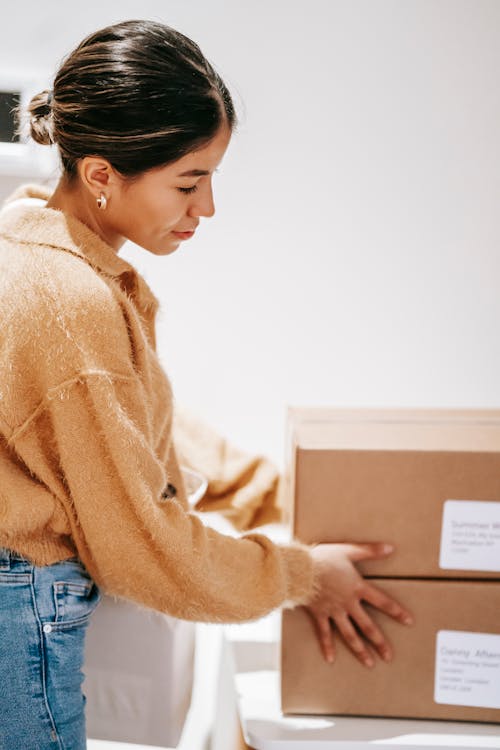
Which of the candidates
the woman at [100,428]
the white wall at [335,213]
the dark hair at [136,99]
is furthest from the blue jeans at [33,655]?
the white wall at [335,213]

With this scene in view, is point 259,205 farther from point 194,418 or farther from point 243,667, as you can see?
point 243,667

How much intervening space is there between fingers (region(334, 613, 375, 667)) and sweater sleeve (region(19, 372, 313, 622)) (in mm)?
43

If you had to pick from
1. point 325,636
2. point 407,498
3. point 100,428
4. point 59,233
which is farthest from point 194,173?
point 325,636

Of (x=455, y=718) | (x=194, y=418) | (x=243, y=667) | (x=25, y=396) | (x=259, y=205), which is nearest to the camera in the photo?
(x=25, y=396)

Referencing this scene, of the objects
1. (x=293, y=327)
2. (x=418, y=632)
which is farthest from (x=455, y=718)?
(x=293, y=327)

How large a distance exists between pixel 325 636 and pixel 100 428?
1.04ft

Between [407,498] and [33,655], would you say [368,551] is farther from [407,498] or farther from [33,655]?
[33,655]

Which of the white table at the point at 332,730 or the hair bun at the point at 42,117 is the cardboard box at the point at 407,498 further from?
the hair bun at the point at 42,117

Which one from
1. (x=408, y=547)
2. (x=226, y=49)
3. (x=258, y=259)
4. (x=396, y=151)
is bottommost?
(x=408, y=547)

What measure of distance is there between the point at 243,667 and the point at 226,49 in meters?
0.93

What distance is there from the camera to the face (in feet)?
2.40

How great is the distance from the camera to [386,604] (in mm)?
734

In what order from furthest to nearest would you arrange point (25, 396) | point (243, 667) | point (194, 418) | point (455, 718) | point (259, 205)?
1. point (259, 205)
2. point (194, 418)
3. point (243, 667)
4. point (455, 718)
5. point (25, 396)

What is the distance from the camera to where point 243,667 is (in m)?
0.89
